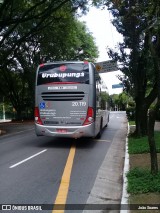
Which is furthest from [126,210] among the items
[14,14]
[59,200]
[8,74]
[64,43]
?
→ [8,74]

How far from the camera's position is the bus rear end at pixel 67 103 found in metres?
15.9

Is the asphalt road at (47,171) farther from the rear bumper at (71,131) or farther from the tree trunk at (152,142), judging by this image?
the tree trunk at (152,142)

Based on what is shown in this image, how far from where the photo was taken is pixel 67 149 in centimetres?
1573

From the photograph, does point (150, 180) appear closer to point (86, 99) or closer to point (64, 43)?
point (86, 99)

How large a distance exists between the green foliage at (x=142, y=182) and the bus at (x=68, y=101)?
22.4 ft

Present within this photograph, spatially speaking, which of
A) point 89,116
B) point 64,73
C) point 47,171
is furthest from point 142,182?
point 64,73

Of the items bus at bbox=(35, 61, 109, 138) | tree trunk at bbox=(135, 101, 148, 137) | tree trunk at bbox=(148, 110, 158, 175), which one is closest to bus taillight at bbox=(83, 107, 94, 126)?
bus at bbox=(35, 61, 109, 138)

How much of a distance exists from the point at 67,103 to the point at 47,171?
565 cm

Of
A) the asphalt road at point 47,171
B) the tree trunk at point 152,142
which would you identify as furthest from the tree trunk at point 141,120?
the tree trunk at point 152,142

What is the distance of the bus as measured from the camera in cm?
1594

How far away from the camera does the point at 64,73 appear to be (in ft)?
53.4

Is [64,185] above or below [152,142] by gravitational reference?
below

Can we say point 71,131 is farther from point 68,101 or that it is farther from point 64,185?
point 64,185

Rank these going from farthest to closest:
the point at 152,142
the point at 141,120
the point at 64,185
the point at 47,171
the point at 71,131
Result: the point at 141,120, the point at 71,131, the point at 47,171, the point at 64,185, the point at 152,142
